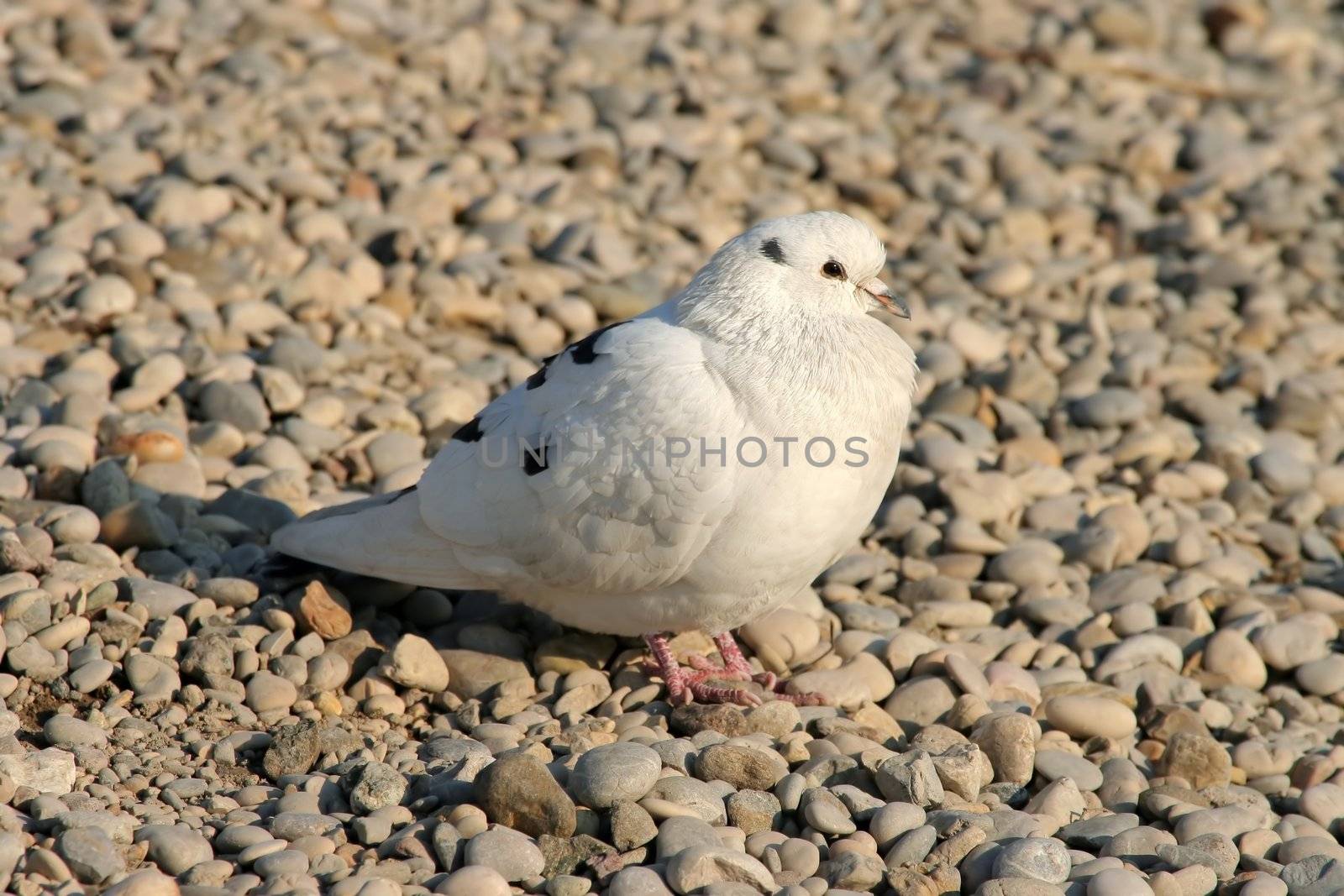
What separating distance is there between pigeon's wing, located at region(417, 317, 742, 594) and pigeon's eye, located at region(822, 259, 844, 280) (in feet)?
1.86

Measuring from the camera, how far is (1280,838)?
475 centimetres

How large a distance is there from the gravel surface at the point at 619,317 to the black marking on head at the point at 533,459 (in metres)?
0.78

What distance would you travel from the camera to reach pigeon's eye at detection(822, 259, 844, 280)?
5293mm

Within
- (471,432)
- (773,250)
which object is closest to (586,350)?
(471,432)

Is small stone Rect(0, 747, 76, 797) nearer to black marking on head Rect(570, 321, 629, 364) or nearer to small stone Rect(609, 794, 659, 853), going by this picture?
small stone Rect(609, 794, 659, 853)

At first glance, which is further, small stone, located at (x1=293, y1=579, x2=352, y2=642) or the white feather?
small stone, located at (x1=293, y1=579, x2=352, y2=642)

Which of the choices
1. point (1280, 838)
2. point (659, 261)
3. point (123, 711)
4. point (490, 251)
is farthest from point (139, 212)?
point (1280, 838)

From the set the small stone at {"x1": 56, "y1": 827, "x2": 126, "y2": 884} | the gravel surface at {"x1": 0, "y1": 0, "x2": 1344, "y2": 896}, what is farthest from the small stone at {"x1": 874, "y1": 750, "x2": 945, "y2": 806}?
the small stone at {"x1": 56, "y1": 827, "x2": 126, "y2": 884}

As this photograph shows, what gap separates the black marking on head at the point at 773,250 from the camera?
5227 millimetres

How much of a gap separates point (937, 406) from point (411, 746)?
394 cm

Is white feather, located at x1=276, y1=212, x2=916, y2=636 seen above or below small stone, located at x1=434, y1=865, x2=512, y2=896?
above

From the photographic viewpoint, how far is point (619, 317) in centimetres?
827

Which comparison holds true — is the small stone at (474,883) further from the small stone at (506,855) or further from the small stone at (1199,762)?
the small stone at (1199,762)

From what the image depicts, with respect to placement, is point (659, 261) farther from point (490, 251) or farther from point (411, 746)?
point (411, 746)
